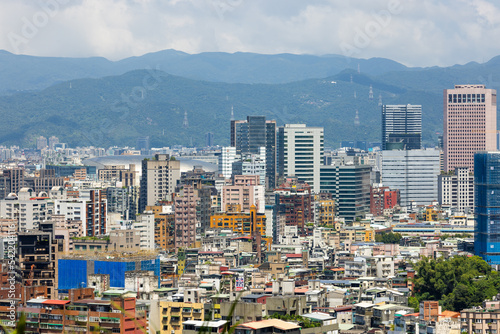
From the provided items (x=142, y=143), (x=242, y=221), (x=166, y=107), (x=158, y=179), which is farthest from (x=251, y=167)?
(x=166, y=107)

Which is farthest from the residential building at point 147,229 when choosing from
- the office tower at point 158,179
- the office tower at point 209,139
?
the office tower at point 209,139

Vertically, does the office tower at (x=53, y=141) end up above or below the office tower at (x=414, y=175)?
above

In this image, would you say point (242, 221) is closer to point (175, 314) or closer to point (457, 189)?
point (175, 314)

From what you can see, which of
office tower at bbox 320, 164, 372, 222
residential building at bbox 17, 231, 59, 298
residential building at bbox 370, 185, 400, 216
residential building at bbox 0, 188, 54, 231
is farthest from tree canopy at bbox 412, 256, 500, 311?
residential building at bbox 370, 185, 400, 216

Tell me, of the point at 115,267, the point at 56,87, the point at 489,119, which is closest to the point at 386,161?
the point at 489,119

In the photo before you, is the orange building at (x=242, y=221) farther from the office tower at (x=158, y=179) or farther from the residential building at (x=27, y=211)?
the office tower at (x=158, y=179)
